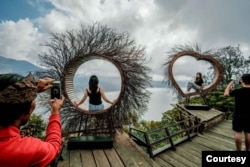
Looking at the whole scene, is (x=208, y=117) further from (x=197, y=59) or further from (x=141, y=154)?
(x=141, y=154)

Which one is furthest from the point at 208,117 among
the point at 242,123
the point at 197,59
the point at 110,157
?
the point at 110,157

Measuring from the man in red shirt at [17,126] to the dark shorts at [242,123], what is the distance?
3.68 meters

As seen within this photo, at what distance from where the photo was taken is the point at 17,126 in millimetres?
1471

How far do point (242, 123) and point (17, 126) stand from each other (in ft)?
12.7

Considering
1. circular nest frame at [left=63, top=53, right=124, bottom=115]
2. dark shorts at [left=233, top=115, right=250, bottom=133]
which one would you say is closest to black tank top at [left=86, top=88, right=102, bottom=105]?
circular nest frame at [left=63, top=53, right=124, bottom=115]

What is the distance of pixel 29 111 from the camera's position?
4.96 ft

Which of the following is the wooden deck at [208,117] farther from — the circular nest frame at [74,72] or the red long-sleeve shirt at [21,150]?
the red long-sleeve shirt at [21,150]

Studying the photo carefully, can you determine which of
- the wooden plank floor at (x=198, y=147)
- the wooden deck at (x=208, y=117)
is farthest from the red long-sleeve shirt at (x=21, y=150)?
the wooden deck at (x=208, y=117)

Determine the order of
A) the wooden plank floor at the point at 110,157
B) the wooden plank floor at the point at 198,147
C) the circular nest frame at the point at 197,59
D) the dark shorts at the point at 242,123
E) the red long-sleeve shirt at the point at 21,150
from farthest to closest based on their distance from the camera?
the circular nest frame at the point at 197,59
the wooden plank floor at the point at 198,147
the dark shorts at the point at 242,123
the wooden plank floor at the point at 110,157
the red long-sleeve shirt at the point at 21,150

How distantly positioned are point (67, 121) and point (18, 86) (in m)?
4.28

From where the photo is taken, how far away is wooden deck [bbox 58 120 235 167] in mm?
4312

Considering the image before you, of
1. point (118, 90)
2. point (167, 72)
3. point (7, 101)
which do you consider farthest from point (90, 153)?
point (167, 72)

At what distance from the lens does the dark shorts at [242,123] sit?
437cm

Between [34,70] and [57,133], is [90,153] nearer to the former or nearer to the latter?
[34,70]
